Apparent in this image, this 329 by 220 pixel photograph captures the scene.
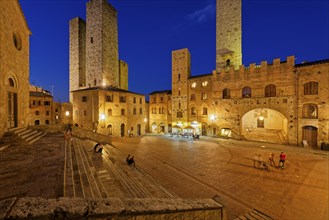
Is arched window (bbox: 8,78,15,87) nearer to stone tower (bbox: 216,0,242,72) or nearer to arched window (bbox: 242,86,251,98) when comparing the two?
arched window (bbox: 242,86,251,98)

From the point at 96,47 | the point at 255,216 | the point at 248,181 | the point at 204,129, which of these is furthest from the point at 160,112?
the point at 255,216

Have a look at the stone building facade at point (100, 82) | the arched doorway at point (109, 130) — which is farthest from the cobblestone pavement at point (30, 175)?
the arched doorway at point (109, 130)

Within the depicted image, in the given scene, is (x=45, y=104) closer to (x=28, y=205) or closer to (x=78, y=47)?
(x=78, y=47)

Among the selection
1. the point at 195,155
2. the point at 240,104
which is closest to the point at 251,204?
the point at 195,155

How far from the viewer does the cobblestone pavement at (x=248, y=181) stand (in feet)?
22.6

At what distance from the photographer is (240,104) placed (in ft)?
73.4

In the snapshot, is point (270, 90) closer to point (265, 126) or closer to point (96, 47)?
point (265, 126)

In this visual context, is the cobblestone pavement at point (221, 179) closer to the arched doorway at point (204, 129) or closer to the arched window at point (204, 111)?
the arched doorway at point (204, 129)

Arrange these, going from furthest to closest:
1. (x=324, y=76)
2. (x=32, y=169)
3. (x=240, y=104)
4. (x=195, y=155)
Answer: (x=240, y=104) → (x=324, y=76) → (x=195, y=155) → (x=32, y=169)

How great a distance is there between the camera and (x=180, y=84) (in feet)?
98.2

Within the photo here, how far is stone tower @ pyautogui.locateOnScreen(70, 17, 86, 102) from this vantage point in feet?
111

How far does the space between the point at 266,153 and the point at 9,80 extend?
2421 centimetres

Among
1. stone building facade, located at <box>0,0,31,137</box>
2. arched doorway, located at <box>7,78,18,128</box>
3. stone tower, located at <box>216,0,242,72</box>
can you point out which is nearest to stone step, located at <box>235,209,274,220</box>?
stone building facade, located at <box>0,0,31,137</box>

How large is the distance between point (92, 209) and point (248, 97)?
2392 centimetres
